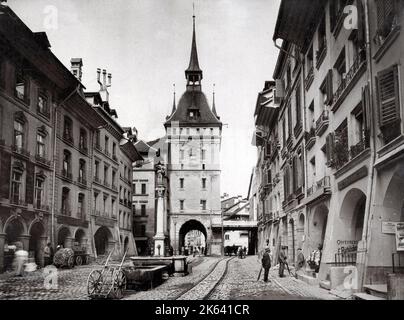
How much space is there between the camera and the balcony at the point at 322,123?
1669cm

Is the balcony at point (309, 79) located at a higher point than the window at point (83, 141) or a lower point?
higher

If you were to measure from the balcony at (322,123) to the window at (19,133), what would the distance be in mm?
11874

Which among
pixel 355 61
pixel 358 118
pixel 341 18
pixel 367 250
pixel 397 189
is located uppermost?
pixel 341 18

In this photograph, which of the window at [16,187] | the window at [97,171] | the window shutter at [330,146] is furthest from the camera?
the window at [97,171]

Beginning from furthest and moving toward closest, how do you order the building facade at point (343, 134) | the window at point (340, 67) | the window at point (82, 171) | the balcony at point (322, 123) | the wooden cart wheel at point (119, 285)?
the window at point (82, 171) → the balcony at point (322, 123) → the window at point (340, 67) → the wooden cart wheel at point (119, 285) → the building facade at point (343, 134)

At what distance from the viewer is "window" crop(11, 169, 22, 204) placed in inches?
772

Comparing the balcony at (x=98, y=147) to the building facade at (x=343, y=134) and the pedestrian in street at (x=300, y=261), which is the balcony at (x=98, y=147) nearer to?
the building facade at (x=343, y=134)

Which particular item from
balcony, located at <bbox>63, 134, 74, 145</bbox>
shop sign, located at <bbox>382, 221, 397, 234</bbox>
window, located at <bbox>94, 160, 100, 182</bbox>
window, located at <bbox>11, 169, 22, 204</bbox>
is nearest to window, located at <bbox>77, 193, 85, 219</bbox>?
window, located at <bbox>94, 160, 100, 182</bbox>

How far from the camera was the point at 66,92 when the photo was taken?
78.0 ft

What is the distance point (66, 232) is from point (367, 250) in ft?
55.9

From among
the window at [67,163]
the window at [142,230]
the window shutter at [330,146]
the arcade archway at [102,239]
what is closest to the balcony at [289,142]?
the window shutter at [330,146]
